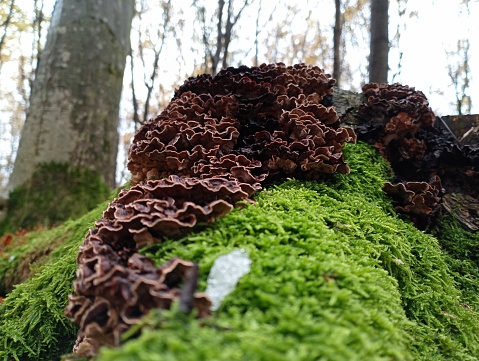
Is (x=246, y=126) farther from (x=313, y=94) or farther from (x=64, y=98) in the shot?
(x=64, y=98)

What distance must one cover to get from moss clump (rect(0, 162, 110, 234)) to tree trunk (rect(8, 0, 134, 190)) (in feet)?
0.53

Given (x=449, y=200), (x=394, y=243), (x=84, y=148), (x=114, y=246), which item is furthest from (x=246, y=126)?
(x=84, y=148)

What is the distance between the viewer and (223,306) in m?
1.39

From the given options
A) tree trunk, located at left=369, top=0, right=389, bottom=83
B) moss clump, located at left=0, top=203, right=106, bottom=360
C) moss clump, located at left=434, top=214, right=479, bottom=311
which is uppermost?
tree trunk, located at left=369, top=0, right=389, bottom=83

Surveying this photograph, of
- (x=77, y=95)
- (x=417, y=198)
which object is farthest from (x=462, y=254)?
(x=77, y=95)

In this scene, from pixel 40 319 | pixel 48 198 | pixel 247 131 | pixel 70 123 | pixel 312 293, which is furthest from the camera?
pixel 70 123

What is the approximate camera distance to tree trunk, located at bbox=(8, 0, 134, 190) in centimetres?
625

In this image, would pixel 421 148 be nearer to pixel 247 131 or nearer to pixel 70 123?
pixel 247 131

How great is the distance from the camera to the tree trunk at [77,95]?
625cm

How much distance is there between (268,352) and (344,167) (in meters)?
2.28

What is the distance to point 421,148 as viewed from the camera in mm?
3801

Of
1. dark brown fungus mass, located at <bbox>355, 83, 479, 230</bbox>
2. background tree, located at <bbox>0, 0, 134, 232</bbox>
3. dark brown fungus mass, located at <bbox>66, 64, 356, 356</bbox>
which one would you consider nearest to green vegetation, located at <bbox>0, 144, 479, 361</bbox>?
dark brown fungus mass, located at <bbox>66, 64, 356, 356</bbox>

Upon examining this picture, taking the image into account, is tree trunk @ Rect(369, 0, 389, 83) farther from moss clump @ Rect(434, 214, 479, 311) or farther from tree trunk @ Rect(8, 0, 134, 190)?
tree trunk @ Rect(8, 0, 134, 190)

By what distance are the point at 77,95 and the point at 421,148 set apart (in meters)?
5.75
